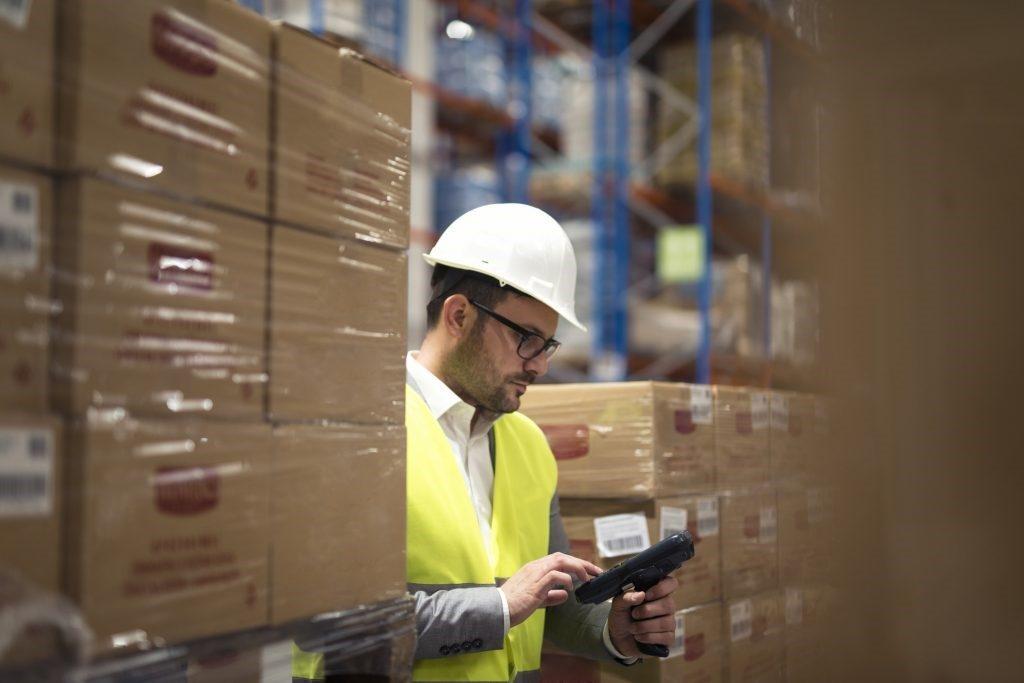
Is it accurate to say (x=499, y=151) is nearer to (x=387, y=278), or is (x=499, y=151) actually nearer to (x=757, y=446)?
(x=757, y=446)

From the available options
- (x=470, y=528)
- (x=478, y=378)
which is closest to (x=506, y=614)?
(x=470, y=528)

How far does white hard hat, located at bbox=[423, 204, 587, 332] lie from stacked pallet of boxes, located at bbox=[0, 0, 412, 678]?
2.77 feet

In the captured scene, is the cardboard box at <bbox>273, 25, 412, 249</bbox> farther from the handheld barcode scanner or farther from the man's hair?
the handheld barcode scanner

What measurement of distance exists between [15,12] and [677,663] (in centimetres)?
246

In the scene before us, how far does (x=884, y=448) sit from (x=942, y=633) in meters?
0.19

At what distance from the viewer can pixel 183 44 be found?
4.41ft

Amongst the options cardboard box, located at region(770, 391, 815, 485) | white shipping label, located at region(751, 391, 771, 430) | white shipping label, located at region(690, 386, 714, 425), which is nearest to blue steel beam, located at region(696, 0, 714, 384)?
cardboard box, located at region(770, 391, 815, 485)

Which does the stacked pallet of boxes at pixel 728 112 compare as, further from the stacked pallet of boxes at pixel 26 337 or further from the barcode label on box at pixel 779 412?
the stacked pallet of boxes at pixel 26 337

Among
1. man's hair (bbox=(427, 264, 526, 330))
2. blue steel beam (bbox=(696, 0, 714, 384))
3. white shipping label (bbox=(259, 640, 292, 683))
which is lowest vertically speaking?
white shipping label (bbox=(259, 640, 292, 683))

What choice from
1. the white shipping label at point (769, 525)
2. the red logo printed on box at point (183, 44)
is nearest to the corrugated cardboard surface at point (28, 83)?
the red logo printed on box at point (183, 44)

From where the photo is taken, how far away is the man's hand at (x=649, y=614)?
255 centimetres

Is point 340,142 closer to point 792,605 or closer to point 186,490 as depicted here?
point 186,490

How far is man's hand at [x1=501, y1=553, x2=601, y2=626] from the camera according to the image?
2236 mm

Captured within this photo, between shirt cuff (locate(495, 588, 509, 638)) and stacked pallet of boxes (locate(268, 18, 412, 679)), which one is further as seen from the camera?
shirt cuff (locate(495, 588, 509, 638))
